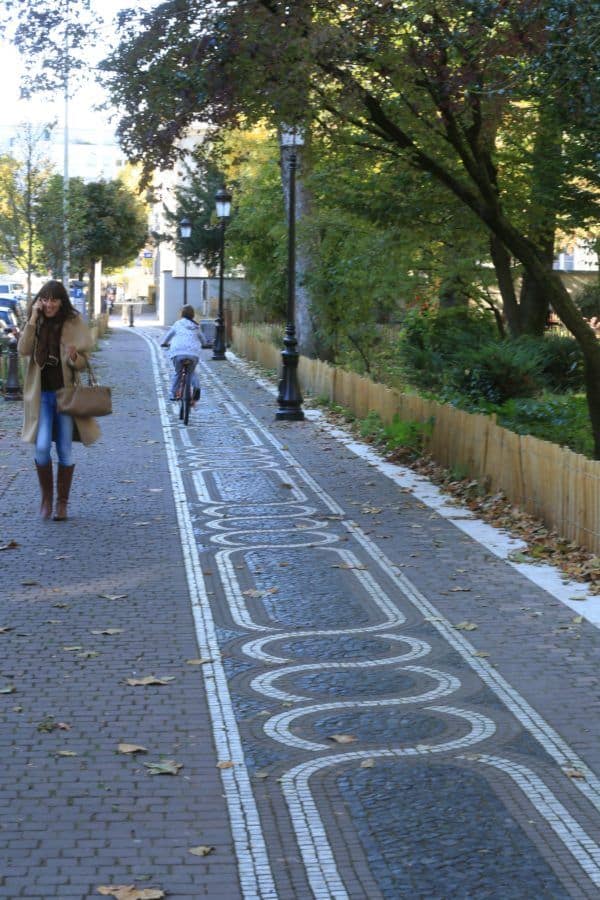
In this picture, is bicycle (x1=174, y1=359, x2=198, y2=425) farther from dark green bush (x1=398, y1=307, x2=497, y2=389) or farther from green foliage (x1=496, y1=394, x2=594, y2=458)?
green foliage (x1=496, y1=394, x2=594, y2=458)

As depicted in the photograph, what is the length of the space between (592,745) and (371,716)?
3.39 ft

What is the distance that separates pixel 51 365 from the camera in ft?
36.3

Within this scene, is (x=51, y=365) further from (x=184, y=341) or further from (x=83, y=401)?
(x=184, y=341)

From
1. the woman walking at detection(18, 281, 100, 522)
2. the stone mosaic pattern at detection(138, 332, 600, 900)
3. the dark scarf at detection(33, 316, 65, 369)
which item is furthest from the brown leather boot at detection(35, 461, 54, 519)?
the stone mosaic pattern at detection(138, 332, 600, 900)

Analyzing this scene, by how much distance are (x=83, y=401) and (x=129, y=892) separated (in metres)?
7.08

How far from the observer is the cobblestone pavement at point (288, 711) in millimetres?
4680

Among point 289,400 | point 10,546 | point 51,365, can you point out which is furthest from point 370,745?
point 289,400

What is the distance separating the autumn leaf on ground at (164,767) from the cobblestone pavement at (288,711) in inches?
1.5

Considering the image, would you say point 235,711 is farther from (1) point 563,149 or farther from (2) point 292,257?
(2) point 292,257

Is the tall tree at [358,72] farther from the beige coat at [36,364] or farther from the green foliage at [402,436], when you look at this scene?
the beige coat at [36,364]

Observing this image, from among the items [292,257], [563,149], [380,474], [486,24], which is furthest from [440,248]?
[486,24]

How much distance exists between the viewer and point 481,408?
17.5 m

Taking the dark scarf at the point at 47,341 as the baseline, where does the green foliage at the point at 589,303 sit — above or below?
above

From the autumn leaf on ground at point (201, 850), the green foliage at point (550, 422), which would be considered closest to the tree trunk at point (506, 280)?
the green foliage at point (550, 422)
